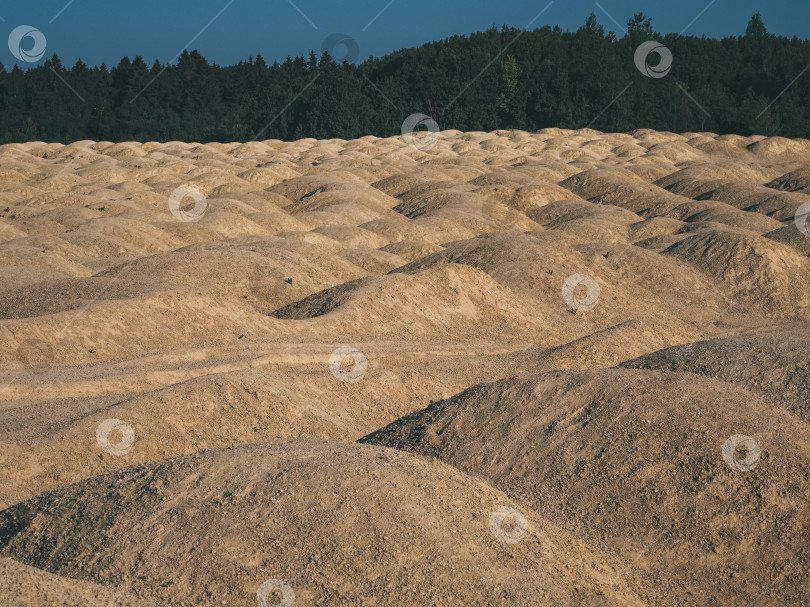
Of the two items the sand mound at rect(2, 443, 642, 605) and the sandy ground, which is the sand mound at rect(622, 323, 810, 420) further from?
the sand mound at rect(2, 443, 642, 605)

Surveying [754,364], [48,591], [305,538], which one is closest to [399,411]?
[754,364]

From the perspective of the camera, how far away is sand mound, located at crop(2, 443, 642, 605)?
29.1ft

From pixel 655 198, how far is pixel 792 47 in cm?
7019

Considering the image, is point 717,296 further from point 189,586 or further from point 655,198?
point 189,586

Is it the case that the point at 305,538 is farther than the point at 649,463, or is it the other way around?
the point at 649,463

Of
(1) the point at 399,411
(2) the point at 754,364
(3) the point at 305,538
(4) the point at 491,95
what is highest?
(4) the point at 491,95

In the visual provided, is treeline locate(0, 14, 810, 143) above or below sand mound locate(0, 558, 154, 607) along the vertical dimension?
above

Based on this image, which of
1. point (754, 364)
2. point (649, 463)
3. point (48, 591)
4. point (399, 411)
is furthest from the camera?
point (399, 411)

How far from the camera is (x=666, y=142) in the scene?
235ft

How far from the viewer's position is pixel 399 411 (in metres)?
17.8

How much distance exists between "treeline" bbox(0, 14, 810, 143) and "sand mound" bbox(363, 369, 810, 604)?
77165 mm

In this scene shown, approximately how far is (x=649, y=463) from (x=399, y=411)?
256 inches

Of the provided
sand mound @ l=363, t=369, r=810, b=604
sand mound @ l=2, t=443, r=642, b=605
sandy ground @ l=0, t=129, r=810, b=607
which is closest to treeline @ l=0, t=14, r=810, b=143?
sandy ground @ l=0, t=129, r=810, b=607

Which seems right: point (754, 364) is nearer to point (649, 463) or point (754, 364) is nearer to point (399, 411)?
point (649, 463)
